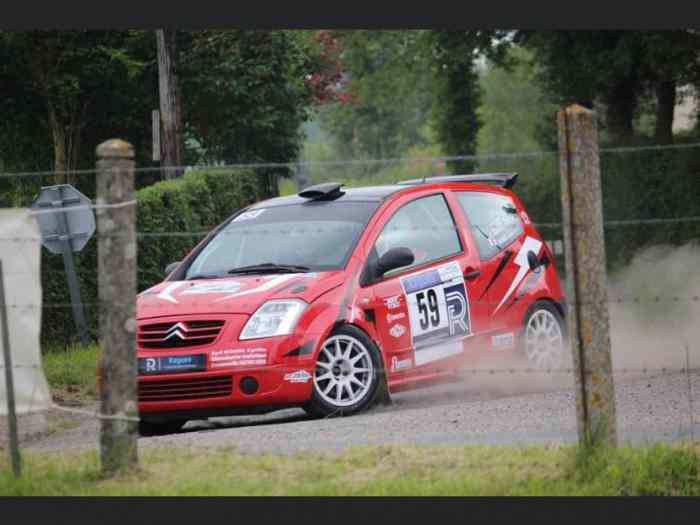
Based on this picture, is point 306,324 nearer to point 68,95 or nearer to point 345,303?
point 345,303

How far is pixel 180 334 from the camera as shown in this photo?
36.8 feet

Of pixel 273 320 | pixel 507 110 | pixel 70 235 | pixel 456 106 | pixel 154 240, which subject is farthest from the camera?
pixel 507 110

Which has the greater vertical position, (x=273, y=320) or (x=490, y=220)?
(x=490, y=220)

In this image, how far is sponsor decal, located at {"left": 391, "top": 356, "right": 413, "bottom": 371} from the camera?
38.9ft

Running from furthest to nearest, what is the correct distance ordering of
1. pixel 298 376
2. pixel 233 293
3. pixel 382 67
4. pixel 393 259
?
pixel 382 67
pixel 393 259
pixel 233 293
pixel 298 376

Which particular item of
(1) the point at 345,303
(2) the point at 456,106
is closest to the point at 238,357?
(1) the point at 345,303

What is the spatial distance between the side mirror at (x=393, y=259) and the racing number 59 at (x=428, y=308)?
323mm

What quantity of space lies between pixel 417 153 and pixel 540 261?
63680mm

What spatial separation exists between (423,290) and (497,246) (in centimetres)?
127

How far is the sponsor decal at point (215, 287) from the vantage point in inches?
457

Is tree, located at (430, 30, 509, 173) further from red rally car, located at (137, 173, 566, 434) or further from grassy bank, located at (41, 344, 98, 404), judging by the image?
red rally car, located at (137, 173, 566, 434)

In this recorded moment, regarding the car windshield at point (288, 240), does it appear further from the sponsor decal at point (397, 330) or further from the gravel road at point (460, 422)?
the gravel road at point (460, 422)

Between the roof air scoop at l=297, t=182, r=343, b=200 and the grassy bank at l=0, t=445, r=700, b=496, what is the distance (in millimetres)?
4104

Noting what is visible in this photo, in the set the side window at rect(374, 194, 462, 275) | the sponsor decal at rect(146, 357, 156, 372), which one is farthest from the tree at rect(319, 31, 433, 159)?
the sponsor decal at rect(146, 357, 156, 372)
